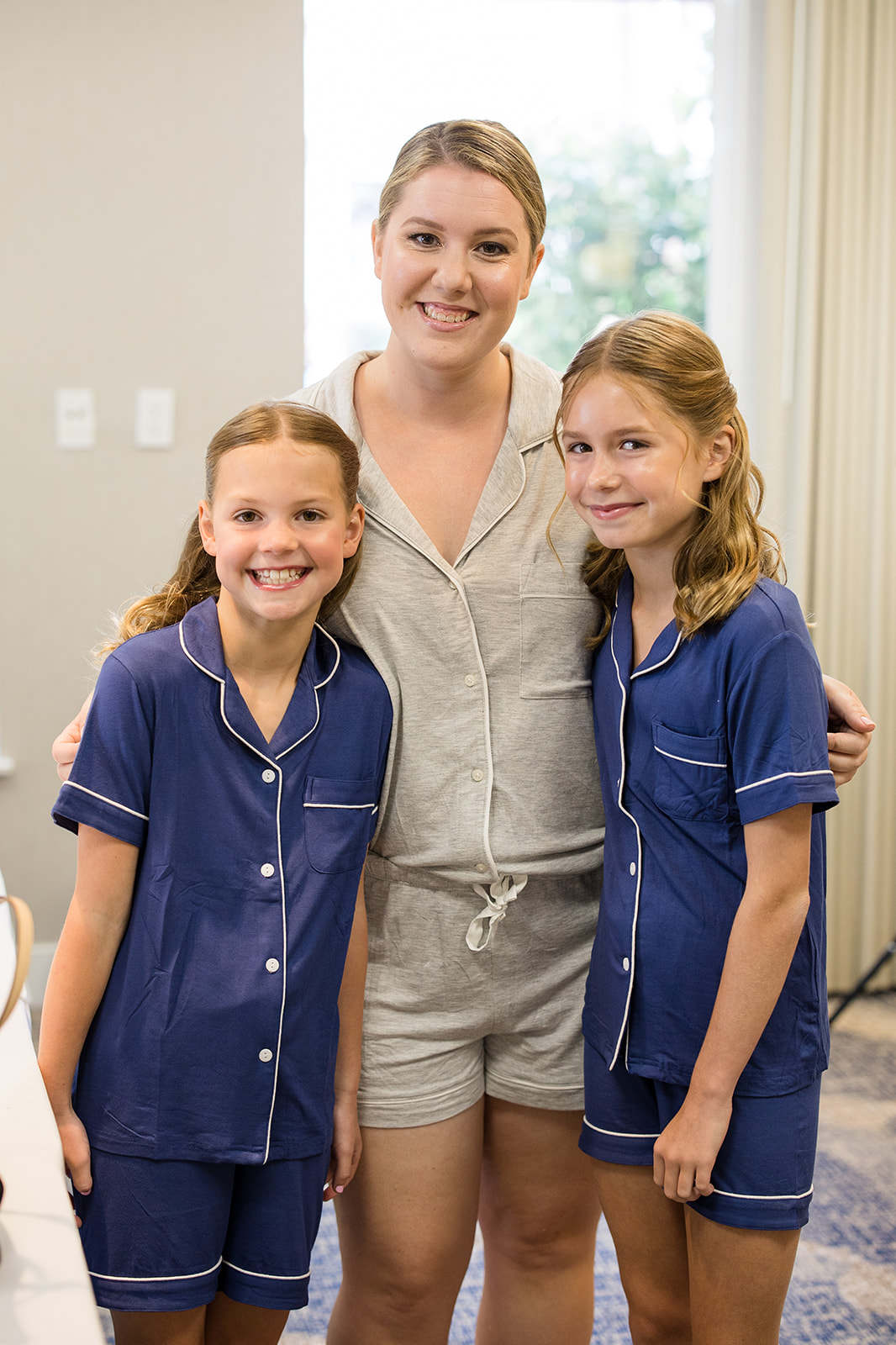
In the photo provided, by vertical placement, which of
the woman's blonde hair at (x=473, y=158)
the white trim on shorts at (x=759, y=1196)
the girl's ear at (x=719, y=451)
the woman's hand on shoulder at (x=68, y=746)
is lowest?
the white trim on shorts at (x=759, y=1196)

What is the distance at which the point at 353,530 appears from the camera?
4.02ft

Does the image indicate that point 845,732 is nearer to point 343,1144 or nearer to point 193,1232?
point 343,1144

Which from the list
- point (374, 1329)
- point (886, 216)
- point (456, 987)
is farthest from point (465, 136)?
point (886, 216)

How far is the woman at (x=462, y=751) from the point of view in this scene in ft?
4.04

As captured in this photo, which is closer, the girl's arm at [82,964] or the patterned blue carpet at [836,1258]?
the girl's arm at [82,964]

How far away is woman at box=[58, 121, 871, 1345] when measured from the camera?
1.23 meters

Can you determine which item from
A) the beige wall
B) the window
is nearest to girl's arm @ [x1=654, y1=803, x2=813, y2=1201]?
the beige wall

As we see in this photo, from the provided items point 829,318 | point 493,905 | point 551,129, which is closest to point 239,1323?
point 493,905

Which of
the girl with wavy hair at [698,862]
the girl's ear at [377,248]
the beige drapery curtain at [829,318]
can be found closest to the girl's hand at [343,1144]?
the girl with wavy hair at [698,862]

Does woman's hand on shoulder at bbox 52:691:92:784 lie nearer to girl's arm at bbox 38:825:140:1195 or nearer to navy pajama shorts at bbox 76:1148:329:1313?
girl's arm at bbox 38:825:140:1195

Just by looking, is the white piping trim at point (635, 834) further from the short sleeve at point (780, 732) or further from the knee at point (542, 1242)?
the knee at point (542, 1242)

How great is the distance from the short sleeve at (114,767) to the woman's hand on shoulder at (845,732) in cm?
69

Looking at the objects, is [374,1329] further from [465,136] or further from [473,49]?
[473,49]

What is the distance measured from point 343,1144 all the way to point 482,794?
1.35 ft
